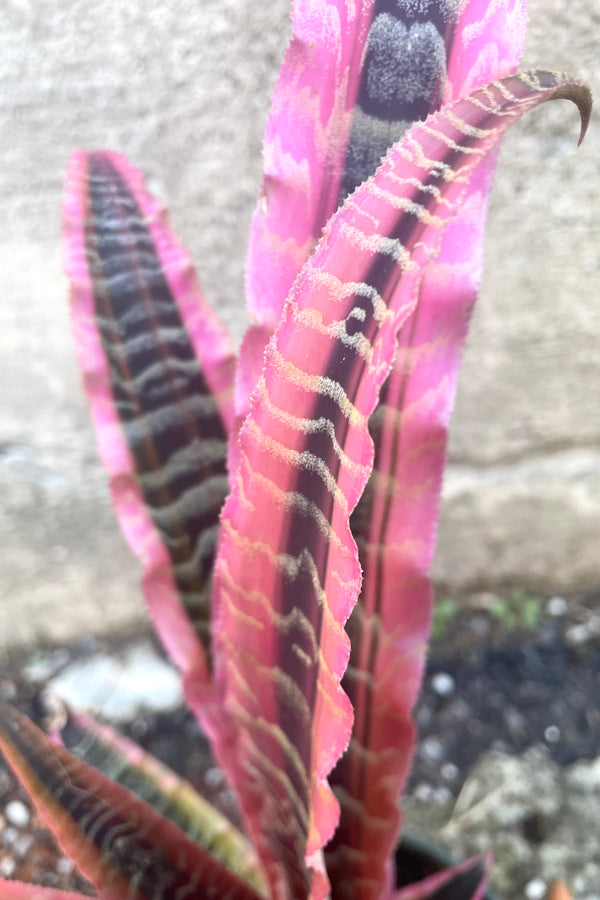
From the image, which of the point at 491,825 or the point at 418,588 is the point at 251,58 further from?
the point at 491,825

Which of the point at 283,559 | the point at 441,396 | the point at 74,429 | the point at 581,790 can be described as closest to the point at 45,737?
the point at 283,559

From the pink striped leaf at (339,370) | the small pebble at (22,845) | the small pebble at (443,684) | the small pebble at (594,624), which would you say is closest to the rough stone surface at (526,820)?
the small pebble at (443,684)

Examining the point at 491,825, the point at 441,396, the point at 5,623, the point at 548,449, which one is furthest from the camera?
the point at 5,623

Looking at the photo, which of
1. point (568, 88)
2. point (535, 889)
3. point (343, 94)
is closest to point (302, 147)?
point (343, 94)

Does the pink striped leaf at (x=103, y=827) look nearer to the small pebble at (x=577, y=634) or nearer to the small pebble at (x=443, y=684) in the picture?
the small pebble at (x=443, y=684)

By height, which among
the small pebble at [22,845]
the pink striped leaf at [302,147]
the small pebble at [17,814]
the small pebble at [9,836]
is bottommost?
the small pebble at [22,845]

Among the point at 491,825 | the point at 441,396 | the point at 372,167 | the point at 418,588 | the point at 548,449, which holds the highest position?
the point at 372,167
